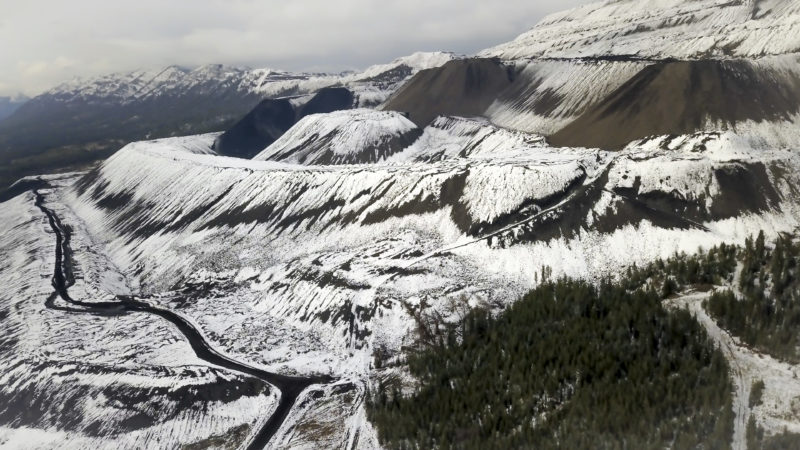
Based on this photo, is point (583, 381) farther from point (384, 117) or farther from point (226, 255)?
point (384, 117)

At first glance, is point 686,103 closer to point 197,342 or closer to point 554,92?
point 554,92

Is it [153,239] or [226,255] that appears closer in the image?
[226,255]

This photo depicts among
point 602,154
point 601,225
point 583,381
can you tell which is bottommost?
point 583,381

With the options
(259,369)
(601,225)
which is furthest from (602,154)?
(259,369)

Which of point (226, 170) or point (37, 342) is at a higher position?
point (226, 170)

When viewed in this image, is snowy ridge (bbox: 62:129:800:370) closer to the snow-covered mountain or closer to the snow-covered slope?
the snow-covered mountain

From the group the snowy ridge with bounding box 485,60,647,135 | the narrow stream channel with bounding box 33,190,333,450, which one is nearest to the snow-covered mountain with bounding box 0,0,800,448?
Answer: the narrow stream channel with bounding box 33,190,333,450

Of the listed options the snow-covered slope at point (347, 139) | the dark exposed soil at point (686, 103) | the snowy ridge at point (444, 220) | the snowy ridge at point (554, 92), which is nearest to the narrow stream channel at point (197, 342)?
the snowy ridge at point (444, 220)
